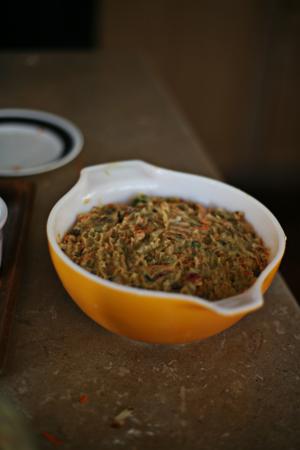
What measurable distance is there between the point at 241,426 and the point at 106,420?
19cm

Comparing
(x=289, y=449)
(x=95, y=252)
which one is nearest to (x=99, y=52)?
(x=95, y=252)

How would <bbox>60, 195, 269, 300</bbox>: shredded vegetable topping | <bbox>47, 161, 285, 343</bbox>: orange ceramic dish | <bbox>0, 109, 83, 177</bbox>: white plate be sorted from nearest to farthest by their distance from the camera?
<bbox>47, 161, 285, 343</bbox>: orange ceramic dish < <bbox>60, 195, 269, 300</bbox>: shredded vegetable topping < <bbox>0, 109, 83, 177</bbox>: white plate

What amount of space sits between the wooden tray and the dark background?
5.71ft

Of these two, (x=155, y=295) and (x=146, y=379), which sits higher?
(x=155, y=295)

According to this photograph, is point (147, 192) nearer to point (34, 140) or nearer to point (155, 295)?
point (155, 295)

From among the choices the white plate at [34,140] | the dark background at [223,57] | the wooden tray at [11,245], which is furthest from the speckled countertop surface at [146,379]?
the dark background at [223,57]

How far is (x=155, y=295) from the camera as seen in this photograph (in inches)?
27.7

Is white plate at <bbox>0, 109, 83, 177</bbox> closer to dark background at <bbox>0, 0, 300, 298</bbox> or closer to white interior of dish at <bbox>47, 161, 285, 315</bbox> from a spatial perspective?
white interior of dish at <bbox>47, 161, 285, 315</bbox>

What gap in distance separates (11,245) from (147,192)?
0.93ft

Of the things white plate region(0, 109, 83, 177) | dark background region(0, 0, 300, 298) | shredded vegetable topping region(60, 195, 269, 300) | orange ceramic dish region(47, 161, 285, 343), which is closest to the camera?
orange ceramic dish region(47, 161, 285, 343)

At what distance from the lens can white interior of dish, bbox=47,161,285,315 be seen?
89 cm

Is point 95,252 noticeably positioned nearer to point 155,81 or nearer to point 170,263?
point 170,263

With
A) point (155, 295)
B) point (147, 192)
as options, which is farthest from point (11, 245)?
point (155, 295)

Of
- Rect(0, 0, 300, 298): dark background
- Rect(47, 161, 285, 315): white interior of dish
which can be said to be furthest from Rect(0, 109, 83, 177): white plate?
Rect(0, 0, 300, 298): dark background
